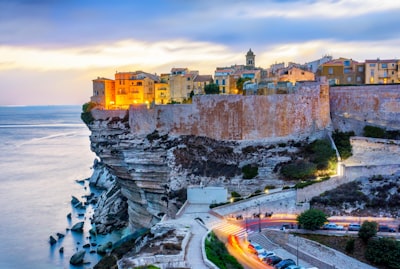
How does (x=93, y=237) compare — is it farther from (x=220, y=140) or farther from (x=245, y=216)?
(x=245, y=216)

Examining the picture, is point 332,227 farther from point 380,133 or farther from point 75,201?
point 75,201

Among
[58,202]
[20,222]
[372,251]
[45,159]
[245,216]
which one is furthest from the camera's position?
[45,159]

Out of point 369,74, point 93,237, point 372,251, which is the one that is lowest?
point 93,237

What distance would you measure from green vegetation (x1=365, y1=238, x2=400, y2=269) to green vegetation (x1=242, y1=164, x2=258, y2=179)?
403 inches

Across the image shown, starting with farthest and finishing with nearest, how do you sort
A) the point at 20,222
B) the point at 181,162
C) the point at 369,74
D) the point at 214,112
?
the point at 369,74 < the point at 20,222 < the point at 214,112 < the point at 181,162

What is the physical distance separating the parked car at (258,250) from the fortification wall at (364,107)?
48.0ft

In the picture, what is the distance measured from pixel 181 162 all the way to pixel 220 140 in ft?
11.6

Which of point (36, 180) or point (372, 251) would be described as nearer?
A: point (372, 251)

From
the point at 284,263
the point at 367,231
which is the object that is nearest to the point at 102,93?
the point at 284,263

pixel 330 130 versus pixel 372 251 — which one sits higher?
pixel 330 130

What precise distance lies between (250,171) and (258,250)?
9390mm

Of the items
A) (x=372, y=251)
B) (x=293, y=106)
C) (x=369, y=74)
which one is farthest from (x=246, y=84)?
(x=372, y=251)

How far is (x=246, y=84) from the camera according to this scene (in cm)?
3797

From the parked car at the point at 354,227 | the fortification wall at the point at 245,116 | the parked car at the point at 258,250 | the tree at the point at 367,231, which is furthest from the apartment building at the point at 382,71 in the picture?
the parked car at the point at 258,250
